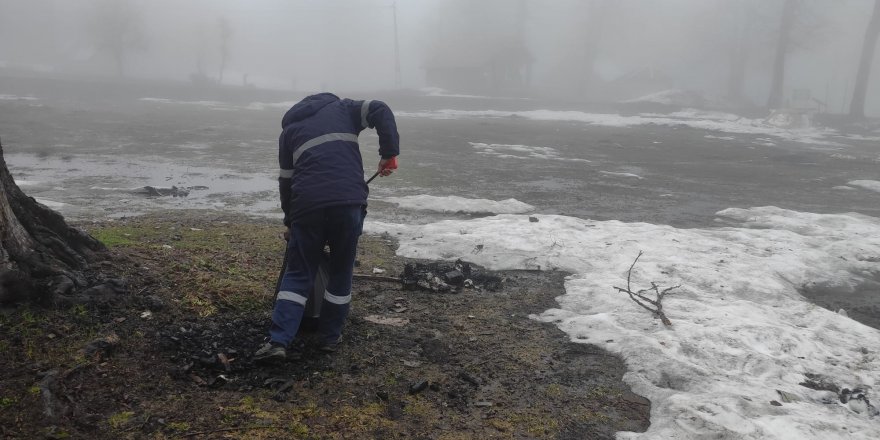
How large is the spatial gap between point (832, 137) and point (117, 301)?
31.6 meters

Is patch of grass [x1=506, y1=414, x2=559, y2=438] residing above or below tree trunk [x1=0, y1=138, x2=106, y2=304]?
below

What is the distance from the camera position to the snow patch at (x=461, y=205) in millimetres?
9648

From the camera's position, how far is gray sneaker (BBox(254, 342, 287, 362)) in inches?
145

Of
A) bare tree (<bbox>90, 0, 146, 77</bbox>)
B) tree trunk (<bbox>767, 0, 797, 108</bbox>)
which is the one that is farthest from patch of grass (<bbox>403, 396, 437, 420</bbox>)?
bare tree (<bbox>90, 0, 146, 77</bbox>)

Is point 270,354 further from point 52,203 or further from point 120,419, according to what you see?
point 52,203

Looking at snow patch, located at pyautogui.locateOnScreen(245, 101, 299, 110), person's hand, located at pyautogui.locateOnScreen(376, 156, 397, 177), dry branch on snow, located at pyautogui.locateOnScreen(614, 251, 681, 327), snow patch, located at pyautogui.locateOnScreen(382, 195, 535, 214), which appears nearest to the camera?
person's hand, located at pyautogui.locateOnScreen(376, 156, 397, 177)

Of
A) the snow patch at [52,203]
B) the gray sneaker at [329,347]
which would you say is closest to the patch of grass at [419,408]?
the gray sneaker at [329,347]

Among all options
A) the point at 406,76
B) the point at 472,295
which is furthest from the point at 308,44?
the point at 472,295

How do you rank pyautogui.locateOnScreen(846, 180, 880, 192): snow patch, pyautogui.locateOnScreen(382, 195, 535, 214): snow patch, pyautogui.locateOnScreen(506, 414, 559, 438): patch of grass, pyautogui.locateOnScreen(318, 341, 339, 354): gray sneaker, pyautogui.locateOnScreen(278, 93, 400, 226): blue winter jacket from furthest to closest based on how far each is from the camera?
pyautogui.locateOnScreen(846, 180, 880, 192): snow patch → pyautogui.locateOnScreen(382, 195, 535, 214): snow patch → pyautogui.locateOnScreen(318, 341, 339, 354): gray sneaker → pyautogui.locateOnScreen(278, 93, 400, 226): blue winter jacket → pyautogui.locateOnScreen(506, 414, 559, 438): patch of grass

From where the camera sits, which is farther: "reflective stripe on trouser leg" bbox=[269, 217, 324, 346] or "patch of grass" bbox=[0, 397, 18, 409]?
"reflective stripe on trouser leg" bbox=[269, 217, 324, 346]

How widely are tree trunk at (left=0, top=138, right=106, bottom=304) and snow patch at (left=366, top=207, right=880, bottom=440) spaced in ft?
11.8

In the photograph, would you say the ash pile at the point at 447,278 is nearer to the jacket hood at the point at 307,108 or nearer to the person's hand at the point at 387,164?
the person's hand at the point at 387,164

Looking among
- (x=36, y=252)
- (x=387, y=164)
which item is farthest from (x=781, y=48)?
(x=36, y=252)

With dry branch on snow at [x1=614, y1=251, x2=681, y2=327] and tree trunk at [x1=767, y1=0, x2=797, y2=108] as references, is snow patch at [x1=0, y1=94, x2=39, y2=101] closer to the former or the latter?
dry branch on snow at [x1=614, y1=251, x2=681, y2=327]
